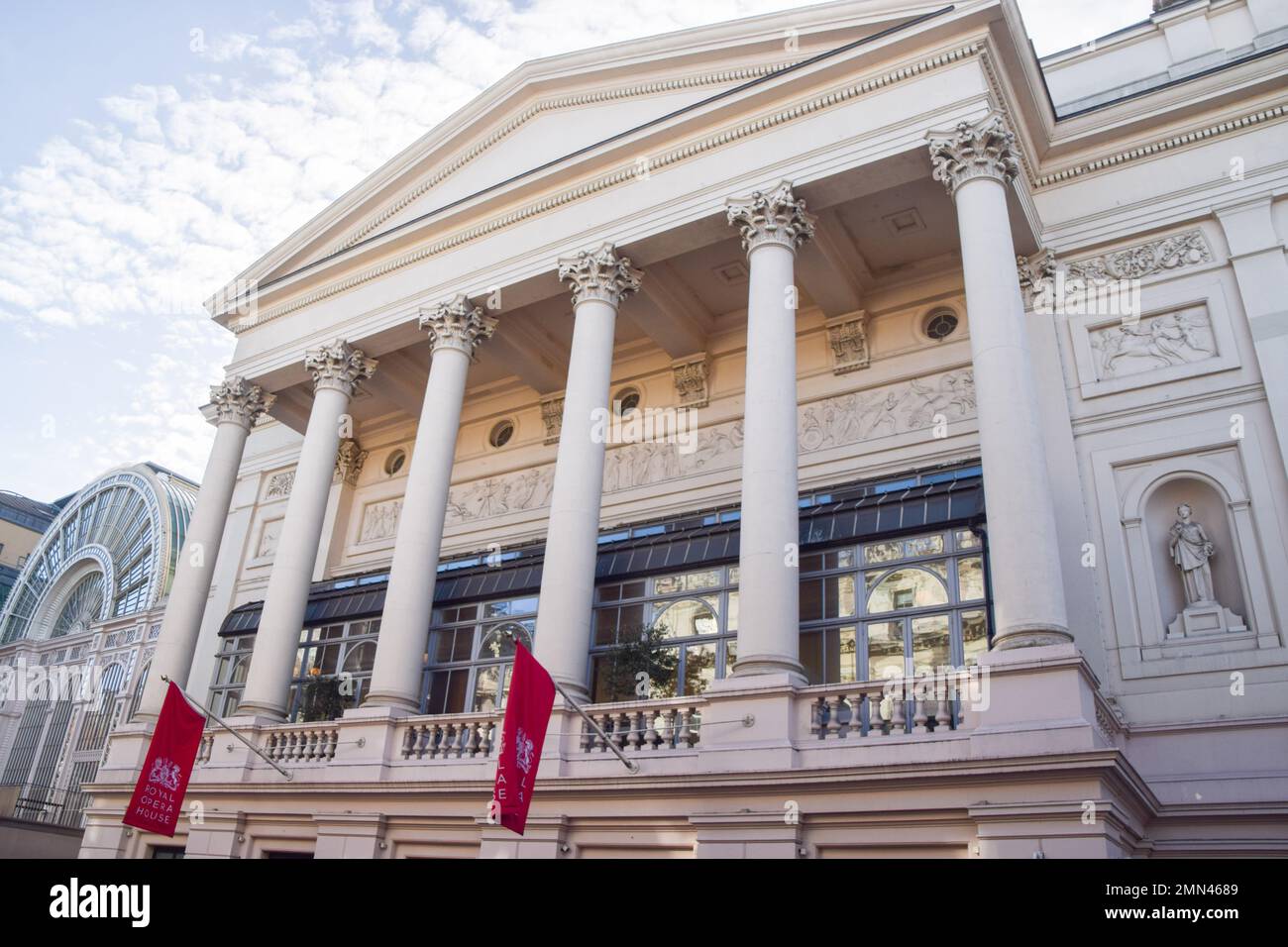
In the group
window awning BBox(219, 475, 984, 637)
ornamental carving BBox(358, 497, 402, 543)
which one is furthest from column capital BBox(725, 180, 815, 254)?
ornamental carving BBox(358, 497, 402, 543)

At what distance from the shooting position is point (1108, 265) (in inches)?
683

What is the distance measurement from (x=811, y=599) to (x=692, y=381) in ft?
21.5

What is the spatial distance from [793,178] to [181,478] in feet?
127

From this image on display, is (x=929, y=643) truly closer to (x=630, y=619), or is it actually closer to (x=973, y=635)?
(x=973, y=635)

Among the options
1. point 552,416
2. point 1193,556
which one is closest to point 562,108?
point 552,416

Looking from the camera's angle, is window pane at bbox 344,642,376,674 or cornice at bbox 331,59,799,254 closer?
cornice at bbox 331,59,799,254

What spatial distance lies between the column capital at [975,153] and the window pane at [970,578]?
5.68 m

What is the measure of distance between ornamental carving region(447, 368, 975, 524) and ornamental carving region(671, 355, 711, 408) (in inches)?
31.7

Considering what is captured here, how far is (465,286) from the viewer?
20688mm

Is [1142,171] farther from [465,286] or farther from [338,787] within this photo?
[338,787]

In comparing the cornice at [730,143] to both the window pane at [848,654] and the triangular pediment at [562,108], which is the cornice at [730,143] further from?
the window pane at [848,654]

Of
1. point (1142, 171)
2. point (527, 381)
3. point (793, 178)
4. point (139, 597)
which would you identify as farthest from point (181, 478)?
point (1142, 171)

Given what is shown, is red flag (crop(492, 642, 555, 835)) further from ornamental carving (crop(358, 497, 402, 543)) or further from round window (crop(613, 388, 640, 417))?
ornamental carving (crop(358, 497, 402, 543))

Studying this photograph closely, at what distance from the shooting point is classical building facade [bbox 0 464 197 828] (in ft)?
115
